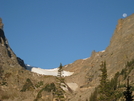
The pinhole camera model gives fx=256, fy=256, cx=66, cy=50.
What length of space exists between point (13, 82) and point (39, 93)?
15.4m

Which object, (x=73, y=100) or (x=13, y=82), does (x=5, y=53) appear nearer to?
(x=13, y=82)

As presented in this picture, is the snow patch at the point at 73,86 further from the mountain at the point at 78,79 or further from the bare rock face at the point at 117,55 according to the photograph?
the bare rock face at the point at 117,55

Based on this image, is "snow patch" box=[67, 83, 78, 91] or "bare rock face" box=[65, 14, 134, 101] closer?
"bare rock face" box=[65, 14, 134, 101]

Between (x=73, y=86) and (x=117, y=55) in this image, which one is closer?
(x=117, y=55)

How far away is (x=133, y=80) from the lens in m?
65.8

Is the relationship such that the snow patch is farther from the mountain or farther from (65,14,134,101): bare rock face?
(65,14,134,101): bare rock face

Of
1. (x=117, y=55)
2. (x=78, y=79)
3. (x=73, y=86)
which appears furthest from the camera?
(x=78, y=79)

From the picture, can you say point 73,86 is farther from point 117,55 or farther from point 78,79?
point 117,55

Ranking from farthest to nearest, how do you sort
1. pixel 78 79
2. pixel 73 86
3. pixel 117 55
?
1. pixel 78 79
2. pixel 73 86
3. pixel 117 55

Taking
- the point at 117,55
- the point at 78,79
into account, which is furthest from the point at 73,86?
the point at 117,55

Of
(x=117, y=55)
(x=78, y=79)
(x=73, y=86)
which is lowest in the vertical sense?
(x=73, y=86)

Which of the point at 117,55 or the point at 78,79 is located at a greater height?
the point at 117,55

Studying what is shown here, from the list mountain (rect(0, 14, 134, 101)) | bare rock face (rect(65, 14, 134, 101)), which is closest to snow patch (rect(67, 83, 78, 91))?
mountain (rect(0, 14, 134, 101))

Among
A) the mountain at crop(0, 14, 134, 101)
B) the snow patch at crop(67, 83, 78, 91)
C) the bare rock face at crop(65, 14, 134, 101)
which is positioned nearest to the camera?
the mountain at crop(0, 14, 134, 101)
